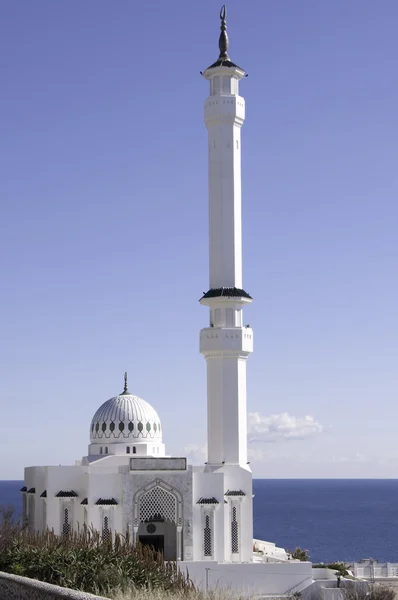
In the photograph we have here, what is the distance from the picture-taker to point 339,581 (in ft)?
123

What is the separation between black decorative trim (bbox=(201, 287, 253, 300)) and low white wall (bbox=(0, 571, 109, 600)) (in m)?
26.2

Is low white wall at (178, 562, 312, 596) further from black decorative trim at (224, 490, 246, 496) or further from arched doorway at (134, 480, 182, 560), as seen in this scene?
black decorative trim at (224, 490, 246, 496)

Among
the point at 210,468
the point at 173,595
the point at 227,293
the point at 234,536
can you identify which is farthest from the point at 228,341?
the point at 173,595

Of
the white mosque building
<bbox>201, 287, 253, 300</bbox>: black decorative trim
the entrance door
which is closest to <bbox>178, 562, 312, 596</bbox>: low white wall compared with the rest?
the white mosque building

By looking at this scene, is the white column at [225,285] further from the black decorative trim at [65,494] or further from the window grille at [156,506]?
the black decorative trim at [65,494]

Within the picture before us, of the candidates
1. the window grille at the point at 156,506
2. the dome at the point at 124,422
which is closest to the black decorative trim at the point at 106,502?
the window grille at the point at 156,506

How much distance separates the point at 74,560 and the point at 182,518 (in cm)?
2084

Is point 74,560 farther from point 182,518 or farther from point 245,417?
point 245,417

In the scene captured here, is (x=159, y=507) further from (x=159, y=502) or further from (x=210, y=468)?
(x=210, y=468)

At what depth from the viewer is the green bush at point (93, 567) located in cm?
1698

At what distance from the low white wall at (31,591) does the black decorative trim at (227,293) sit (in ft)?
85.9

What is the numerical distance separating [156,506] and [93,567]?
21120 mm

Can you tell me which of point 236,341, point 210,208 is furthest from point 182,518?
point 210,208

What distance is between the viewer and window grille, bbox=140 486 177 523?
38562 mm
